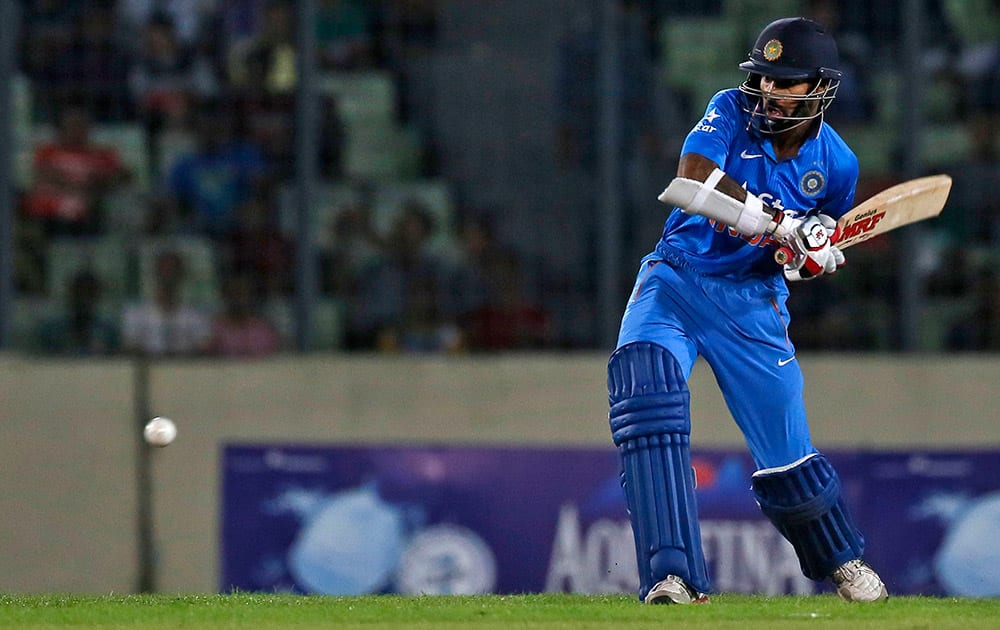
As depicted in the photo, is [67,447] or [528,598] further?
[67,447]

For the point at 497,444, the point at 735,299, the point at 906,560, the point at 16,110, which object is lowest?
the point at 906,560

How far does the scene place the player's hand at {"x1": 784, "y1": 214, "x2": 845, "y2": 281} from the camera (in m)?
5.79

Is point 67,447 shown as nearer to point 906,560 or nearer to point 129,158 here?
point 129,158

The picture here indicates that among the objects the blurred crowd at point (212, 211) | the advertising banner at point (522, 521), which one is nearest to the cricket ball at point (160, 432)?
the advertising banner at point (522, 521)

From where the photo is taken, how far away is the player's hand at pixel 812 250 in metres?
5.79

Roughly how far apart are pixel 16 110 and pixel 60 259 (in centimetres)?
84

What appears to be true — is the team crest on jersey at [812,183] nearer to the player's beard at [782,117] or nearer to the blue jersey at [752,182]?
the blue jersey at [752,182]

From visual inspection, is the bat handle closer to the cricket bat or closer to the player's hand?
the player's hand

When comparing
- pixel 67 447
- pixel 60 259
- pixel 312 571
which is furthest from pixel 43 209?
pixel 312 571

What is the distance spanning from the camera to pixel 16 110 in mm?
10016

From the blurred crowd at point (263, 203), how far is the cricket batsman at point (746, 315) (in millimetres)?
4109

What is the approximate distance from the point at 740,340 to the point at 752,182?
513mm

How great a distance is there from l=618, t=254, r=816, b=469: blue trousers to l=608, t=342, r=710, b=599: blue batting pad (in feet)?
0.58

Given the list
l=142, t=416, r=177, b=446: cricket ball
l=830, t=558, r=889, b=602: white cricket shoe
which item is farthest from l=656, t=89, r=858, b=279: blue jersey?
l=142, t=416, r=177, b=446: cricket ball
